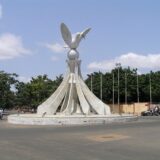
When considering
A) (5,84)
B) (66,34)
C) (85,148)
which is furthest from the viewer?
(5,84)

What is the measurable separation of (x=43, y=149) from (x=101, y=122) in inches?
626

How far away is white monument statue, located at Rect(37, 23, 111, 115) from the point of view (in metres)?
40.1

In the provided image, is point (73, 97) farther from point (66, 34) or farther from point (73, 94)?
point (66, 34)

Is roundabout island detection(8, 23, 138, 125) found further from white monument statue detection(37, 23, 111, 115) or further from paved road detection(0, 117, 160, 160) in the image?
paved road detection(0, 117, 160, 160)

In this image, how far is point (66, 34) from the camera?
1608 inches

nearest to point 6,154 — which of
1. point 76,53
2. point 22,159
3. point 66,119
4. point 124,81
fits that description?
point 22,159

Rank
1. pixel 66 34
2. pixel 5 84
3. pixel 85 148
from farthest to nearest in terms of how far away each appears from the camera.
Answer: pixel 5 84
pixel 66 34
pixel 85 148

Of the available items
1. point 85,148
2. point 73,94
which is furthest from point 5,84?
point 85,148

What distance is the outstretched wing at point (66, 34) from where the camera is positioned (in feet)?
133

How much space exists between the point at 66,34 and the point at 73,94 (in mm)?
5384

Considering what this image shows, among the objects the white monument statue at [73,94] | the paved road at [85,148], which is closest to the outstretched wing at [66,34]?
the white monument statue at [73,94]

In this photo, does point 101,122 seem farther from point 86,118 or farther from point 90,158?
point 90,158

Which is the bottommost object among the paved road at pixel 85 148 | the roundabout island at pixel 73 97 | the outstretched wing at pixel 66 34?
the paved road at pixel 85 148

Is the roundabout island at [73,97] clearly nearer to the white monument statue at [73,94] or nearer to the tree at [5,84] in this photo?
the white monument statue at [73,94]
